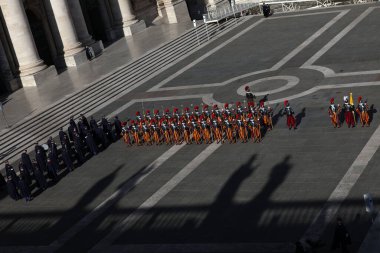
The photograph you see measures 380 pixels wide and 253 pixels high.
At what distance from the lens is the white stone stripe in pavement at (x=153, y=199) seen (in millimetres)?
19095

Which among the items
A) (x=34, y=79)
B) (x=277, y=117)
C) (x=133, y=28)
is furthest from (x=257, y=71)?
(x=133, y=28)

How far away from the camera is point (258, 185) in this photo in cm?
2055

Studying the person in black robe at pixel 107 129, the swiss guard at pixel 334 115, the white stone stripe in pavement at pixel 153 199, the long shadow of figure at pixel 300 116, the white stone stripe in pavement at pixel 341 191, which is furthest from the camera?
the person in black robe at pixel 107 129

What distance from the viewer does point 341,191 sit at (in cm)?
1908

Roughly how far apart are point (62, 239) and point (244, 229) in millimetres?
5599

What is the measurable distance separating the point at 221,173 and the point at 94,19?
26652 mm

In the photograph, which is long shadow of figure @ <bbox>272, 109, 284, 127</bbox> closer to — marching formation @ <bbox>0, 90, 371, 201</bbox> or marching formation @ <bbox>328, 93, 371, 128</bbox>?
marching formation @ <bbox>0, 90, 371, 201</bbox>

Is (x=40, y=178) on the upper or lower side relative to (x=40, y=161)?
lower

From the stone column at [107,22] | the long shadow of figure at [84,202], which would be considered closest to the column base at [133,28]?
the stone column at [107,22]

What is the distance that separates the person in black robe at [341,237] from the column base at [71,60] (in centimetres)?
2662

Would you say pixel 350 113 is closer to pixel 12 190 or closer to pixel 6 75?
pixel 12 190

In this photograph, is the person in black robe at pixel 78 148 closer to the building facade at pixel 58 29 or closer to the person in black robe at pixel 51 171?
the person in black robe at pixel 51 171

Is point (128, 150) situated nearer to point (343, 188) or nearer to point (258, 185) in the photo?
point (258, 185)

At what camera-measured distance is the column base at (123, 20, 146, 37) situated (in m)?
45.4
